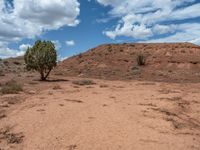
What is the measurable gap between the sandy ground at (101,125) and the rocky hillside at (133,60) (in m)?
23.9

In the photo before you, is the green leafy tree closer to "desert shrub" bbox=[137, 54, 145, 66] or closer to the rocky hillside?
the rocky hillside

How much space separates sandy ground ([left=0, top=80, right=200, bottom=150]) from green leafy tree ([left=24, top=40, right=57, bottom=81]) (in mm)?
14471

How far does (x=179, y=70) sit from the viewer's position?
137 feet

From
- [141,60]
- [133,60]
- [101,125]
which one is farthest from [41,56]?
[133,60]

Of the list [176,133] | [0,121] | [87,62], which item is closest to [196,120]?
[176,133]

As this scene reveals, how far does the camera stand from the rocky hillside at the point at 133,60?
43.0 meters

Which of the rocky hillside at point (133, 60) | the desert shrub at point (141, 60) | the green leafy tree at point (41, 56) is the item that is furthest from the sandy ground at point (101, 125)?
the desert shrub at point (141, 60)

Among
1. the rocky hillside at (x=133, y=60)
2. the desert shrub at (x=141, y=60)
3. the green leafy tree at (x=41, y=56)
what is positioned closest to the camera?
the green leafy tree at (x=41, y=56)

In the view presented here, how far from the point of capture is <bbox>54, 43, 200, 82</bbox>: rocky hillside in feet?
141

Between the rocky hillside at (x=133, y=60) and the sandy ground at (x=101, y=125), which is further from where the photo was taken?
the rocky hillside at (x=133, y=60)

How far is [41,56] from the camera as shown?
3016cm

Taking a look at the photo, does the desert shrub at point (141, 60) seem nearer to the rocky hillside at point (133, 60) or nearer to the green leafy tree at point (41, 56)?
the rocky hillside at point (133, 60)

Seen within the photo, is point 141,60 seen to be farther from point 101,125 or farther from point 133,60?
point 101,125

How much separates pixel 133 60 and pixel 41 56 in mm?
21431
